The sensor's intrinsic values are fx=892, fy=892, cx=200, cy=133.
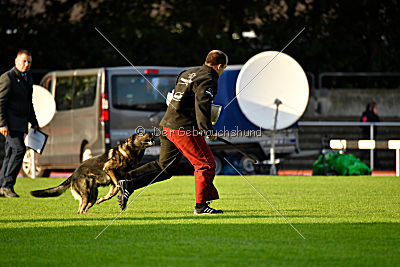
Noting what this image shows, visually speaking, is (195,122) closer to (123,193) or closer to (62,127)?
(123,193)

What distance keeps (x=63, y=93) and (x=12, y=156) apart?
656 centimetres

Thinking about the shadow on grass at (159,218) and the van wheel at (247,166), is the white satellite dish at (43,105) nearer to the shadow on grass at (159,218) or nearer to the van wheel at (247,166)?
the van wheel at (247,166)

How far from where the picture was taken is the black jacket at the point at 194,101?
9127 millimetres

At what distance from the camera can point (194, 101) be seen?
9430 mm

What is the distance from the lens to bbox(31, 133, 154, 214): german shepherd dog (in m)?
9.61

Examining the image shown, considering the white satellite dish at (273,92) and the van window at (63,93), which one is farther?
the van window at (63,93)

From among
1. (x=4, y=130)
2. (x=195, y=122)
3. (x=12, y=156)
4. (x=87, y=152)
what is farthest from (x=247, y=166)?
(x=195, y=122)

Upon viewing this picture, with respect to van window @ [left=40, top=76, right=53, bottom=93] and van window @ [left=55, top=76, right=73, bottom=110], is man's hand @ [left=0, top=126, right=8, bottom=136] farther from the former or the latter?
van window @ [left=40, top=76, right=53, bottom=93]

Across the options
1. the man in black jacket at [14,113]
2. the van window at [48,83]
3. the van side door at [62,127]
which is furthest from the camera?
the van window at [48,83]

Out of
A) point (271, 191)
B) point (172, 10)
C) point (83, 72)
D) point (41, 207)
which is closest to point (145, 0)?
point (172, 10)

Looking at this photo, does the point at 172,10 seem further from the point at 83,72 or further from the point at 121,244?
the point at 121,244

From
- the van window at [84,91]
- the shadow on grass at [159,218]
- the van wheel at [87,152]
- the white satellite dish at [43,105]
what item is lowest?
the shadow on grass at [159,218]

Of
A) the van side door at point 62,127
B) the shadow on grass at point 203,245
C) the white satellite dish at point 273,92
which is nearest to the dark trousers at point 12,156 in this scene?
the shadow on grass at point 203,245

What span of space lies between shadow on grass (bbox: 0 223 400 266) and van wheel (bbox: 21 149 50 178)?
405 inches
